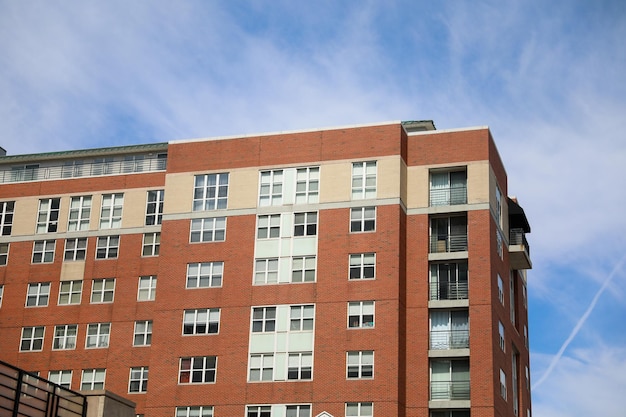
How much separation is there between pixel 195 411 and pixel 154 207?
15.6m

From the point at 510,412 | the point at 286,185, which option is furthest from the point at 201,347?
the point at 510,412

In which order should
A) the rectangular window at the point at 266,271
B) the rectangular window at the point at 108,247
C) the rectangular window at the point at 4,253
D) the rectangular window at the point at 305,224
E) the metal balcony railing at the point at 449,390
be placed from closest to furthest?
the metal balcony railing at the point at 449,390
the rectangular window at the point at 266,271
the rectangular window at the point at 305,224
the rectangular window at the point at 108,247
the rectangular window at the point at 4,253

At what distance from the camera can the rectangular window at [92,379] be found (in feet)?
216

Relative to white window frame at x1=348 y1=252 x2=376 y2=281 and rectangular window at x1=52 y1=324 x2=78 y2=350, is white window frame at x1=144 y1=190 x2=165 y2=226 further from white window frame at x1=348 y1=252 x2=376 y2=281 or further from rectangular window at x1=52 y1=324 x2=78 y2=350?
white window frame at x1=348 y1=252 x2=376 y2=281

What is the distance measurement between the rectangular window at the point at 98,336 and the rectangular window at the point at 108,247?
492 cm

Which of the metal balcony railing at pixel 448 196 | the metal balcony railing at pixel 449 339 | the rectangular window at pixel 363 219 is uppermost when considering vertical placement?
the metal balcony railing at pixel 448 196

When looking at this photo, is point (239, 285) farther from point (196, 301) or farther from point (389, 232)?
point (389, 232)

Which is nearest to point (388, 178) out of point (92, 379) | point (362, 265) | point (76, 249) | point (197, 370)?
point (362, 265)

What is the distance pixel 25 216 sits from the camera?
7212cm

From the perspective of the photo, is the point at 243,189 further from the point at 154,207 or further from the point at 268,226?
the point at 154,207

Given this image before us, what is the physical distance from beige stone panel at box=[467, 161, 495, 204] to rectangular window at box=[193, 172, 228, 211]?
1604 centimetres

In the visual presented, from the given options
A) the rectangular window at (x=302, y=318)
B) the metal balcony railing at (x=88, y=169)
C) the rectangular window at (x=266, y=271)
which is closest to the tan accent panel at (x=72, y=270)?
the metal balcony railing at (x=88, y=169)

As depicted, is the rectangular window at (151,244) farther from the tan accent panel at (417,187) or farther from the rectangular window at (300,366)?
the tan accent panel at (417,187)

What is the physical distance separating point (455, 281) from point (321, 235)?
889cm
